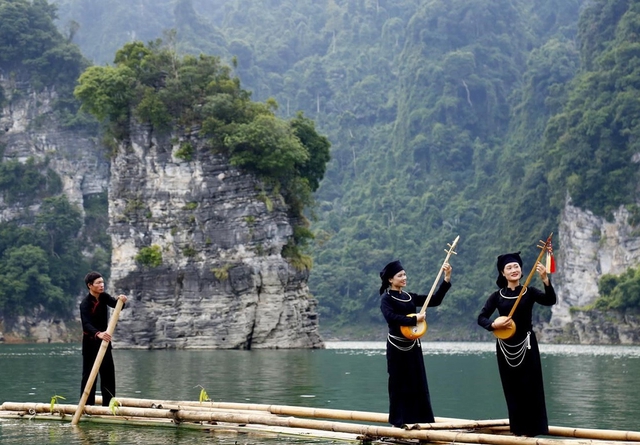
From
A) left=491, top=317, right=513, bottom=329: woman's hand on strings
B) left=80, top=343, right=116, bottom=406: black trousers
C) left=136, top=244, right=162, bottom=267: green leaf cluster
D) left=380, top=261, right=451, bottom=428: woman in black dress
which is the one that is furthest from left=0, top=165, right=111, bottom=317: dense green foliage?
left=491, top=317, right=513, bottom=329: woman's hand on strings

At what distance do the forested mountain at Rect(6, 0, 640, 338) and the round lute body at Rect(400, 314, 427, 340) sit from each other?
57.6 m

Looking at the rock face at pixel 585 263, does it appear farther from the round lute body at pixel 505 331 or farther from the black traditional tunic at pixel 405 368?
the round lute body at pixel 505 331

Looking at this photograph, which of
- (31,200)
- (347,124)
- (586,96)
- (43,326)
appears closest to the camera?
(43,326)

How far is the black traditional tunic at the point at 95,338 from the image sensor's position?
16.6 meters

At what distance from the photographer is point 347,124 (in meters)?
157

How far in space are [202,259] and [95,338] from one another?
46.7m

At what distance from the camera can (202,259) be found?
63.3m

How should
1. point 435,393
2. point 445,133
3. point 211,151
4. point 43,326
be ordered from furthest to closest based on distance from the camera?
point 445,133, point 43,326, point 211,151, point 435,393

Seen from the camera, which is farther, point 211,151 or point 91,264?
point 91,264

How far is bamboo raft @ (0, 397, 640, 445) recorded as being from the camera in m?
12.8

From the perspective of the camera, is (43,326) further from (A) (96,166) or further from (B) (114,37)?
(B) (114,37)

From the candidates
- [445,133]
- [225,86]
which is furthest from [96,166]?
[445,133]

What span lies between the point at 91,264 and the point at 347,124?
226ft

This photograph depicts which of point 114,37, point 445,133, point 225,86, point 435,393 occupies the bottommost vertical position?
point 435,393
